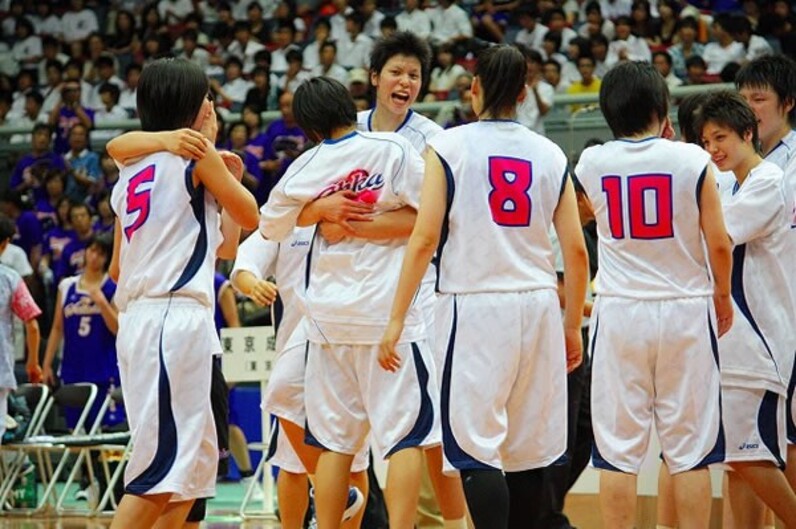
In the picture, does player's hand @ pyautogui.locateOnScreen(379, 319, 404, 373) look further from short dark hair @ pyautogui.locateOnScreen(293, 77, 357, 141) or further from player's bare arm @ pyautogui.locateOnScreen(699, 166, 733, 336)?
player's bare arm @ pyautogui.locateOnScreen(699, 166, 733, 336)

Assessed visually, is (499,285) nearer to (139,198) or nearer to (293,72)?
(139,198)

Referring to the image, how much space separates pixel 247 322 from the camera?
12.7m

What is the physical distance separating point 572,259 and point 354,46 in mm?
12719

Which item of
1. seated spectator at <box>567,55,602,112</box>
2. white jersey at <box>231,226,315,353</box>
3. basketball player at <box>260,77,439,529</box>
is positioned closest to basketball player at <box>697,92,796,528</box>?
basketball player at <box>260,77,439,529</box>

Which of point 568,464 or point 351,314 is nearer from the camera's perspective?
point 351,314

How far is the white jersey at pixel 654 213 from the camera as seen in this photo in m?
5.30

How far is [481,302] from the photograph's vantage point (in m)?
5.01

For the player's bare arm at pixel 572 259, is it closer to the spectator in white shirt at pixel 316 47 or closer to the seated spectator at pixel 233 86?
the spectator in white shirt at pixel 316 47

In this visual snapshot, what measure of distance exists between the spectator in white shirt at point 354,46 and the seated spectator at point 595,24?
110 inches

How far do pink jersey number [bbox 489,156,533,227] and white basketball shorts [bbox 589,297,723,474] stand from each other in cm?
67

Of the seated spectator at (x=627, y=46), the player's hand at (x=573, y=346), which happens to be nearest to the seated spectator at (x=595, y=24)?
the seated spectator at (x=627, y=46)

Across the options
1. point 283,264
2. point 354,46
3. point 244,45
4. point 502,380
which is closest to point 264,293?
point 283,264

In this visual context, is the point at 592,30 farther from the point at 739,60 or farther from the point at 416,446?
the point at 416,446

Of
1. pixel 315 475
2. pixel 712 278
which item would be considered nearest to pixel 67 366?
pixel 315 475
